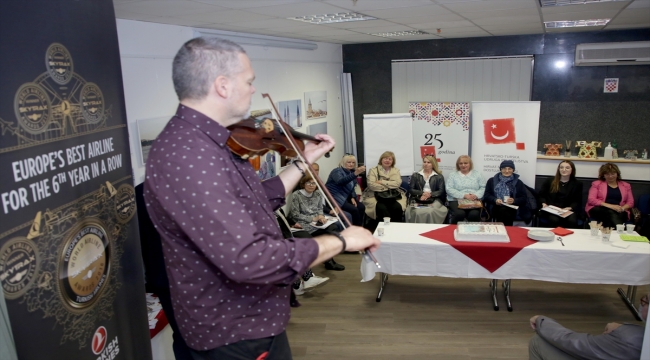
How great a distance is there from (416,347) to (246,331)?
2826mm

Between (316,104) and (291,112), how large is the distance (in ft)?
2.97

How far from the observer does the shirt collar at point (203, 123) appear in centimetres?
124

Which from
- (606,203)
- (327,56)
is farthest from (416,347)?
(327,56)

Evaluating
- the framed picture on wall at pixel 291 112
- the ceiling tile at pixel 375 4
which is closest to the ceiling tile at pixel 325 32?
the framed picture on wall at pixel 291 112

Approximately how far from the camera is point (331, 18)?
4.52 metres

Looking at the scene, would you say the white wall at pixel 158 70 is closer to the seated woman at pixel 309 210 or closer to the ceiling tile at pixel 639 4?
the seated woman at pixel 309 210

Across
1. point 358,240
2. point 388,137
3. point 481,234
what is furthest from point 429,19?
point 358,240

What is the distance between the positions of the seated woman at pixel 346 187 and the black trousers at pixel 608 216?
9.17 ft

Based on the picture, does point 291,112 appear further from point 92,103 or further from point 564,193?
point 92,103

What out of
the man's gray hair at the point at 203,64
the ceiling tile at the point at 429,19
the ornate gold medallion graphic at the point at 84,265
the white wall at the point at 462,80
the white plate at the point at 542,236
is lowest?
the white plate at the point at 542,236

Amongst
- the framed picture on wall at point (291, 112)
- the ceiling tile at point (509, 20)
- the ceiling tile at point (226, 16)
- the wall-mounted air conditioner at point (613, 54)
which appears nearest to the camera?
the ceiling tile at point (226, 16)

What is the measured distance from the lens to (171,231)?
1.25 m

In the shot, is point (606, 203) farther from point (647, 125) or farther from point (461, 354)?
point (461, 354)

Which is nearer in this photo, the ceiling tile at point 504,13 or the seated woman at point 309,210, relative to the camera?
the ceiling tile at point 504,13
